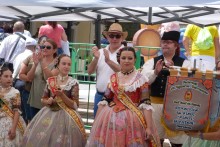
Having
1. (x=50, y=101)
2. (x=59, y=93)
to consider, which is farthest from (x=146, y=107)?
(x=50, y=101)

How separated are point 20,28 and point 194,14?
3364mm

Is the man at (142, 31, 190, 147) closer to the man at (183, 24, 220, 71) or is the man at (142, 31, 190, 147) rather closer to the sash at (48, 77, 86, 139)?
the sash at (48, 77, 86, 139)

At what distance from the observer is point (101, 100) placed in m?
7.30

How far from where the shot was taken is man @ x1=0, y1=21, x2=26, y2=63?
1012 cm

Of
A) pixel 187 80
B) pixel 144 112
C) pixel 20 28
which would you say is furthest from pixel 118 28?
pixel 20 28

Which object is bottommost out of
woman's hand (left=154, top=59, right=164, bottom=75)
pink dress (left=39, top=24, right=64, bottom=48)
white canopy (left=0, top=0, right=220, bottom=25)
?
woman's hand (left=154, top=59, right=164, bottom=75)

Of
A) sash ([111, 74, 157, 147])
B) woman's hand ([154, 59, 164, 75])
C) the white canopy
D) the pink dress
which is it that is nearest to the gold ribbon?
sash ([111, 74, 157, 147])

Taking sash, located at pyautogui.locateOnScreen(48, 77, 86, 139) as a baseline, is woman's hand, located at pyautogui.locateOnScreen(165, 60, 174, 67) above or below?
above

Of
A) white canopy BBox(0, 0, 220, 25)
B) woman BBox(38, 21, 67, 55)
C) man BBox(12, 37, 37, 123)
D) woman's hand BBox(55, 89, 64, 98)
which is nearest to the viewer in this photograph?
woman's hand BBox(55, 89, 64, 98)

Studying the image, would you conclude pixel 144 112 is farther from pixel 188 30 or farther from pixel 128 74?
pixel 188 30

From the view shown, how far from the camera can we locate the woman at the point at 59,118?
7.39m

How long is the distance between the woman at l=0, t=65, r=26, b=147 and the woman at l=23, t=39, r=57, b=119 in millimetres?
371

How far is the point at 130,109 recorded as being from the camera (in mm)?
6770

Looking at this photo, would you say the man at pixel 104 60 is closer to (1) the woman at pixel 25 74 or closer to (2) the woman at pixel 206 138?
(1) the woman at pixel 25 74
